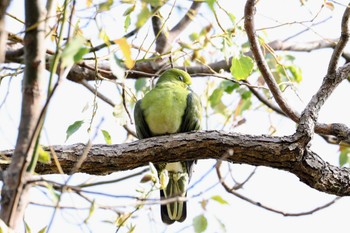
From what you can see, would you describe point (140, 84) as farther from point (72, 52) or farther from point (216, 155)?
point (72, 52)

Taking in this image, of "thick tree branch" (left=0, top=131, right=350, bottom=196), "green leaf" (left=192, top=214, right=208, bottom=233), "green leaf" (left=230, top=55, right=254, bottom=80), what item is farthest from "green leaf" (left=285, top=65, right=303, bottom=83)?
"green leaf" (left=192, top=214, right=208, bottom=233)

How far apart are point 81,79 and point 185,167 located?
38.2 inches

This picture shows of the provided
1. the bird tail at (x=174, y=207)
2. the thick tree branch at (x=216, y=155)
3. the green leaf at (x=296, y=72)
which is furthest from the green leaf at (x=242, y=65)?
the green leaf at (x=296, y=72)

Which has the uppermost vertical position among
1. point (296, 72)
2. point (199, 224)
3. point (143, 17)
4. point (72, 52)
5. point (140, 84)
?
point (296, 72)

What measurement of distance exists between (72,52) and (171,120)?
2385mm

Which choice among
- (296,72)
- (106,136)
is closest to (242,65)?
(106,136)

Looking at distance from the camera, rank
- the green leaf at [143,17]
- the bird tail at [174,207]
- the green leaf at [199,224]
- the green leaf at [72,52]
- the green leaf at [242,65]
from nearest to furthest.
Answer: the green leaf at [72,52] → the green leaf at [143,17] → the green leaf at [199,224] → the green leaf at [242,65] → the bird tail at [174,207]

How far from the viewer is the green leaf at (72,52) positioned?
4.71 feet

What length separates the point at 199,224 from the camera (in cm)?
221

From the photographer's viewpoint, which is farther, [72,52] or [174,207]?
[174,207]

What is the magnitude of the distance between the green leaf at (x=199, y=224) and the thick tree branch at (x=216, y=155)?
91 cm

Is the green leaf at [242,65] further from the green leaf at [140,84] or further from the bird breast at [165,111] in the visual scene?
the green leaf at [140,84]

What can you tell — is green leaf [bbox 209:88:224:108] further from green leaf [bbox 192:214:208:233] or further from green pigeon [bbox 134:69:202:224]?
green leaf [bbox 192:214:208:233]

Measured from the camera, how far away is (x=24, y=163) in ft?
4.73
